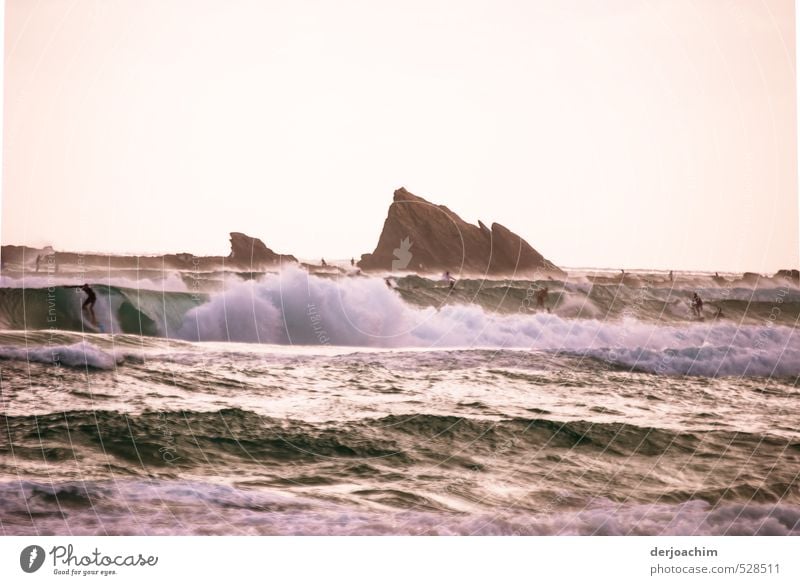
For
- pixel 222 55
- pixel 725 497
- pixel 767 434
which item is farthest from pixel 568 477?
pixel 222 55

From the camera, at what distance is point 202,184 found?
8.99 m

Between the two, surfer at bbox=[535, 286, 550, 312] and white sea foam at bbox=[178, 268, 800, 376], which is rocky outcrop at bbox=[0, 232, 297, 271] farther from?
surfer at bbox=[535, 286, 550, 312]

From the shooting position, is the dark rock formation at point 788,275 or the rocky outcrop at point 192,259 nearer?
the rocky outcrop at point 192,259

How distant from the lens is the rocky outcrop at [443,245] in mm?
8891

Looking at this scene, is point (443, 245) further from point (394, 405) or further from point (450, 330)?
point (394, 405)

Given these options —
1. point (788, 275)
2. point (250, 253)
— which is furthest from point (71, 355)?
point (788, 275)

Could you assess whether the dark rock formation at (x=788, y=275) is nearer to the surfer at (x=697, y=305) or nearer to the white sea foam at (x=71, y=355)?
the surfer at (x=697, y=305)

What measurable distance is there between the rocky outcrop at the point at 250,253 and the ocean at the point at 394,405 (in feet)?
0.48

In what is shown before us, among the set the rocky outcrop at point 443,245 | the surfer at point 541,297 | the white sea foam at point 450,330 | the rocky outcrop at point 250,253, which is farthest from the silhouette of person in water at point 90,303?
the surfer at point 541,297

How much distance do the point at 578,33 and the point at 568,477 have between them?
3.86 m

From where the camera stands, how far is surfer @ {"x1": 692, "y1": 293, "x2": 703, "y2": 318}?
368 inches

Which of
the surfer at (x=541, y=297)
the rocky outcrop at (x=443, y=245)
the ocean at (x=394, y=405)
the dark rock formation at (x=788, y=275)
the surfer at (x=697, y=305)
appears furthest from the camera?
the surfer at (x=697, y=305)

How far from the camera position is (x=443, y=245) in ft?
29.5
